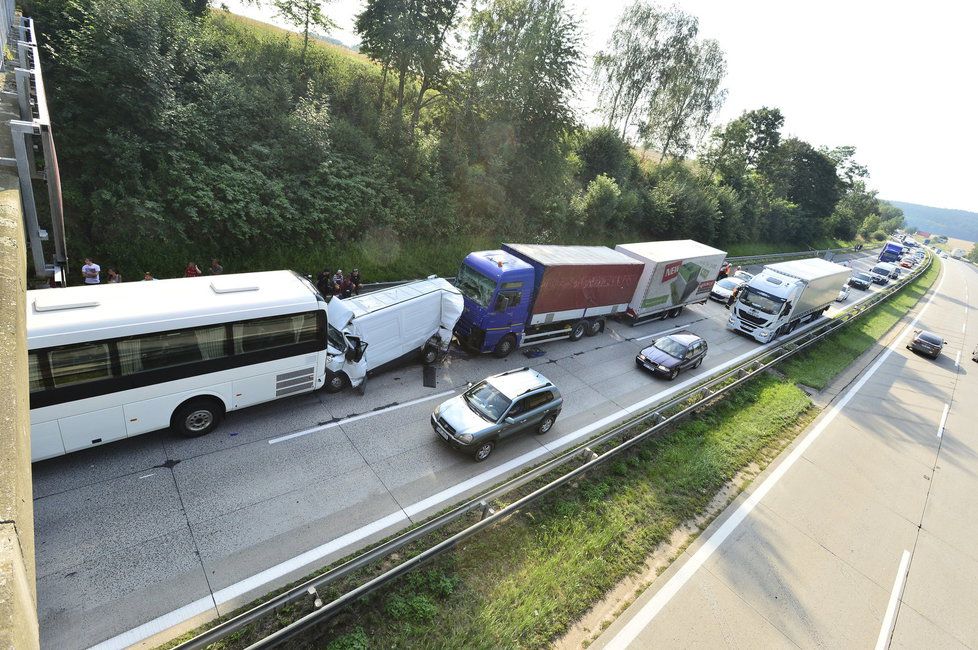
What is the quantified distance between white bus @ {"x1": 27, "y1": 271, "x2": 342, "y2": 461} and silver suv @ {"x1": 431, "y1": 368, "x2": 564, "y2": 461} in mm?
3448

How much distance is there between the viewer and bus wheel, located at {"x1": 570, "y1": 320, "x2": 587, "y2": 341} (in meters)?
18.0

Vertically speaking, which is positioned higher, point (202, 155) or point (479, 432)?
point (202, 155)

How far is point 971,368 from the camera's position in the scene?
25.0 meters

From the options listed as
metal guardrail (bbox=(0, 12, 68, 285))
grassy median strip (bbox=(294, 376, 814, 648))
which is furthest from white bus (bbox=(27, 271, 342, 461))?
grassy median strip (bbox=(294, 376, 814, 648))

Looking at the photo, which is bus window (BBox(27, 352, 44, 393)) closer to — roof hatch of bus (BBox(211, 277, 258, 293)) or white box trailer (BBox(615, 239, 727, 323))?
roof hatch of bus (BBox(211, 277, 258, 293))

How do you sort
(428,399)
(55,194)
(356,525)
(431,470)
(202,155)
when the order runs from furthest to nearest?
(202,155)
(428,399)
(431,470)
(55,194)
(356,525)

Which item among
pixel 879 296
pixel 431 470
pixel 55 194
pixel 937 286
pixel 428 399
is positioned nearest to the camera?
pixel 55 194

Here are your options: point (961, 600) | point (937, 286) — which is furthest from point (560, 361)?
point (937, 286)

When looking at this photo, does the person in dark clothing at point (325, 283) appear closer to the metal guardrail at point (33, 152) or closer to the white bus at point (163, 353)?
the white bus at point (163, 353)

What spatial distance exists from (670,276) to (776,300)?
192 inches

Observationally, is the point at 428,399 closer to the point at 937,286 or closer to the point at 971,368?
the point at 971,368

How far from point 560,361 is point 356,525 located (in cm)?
973

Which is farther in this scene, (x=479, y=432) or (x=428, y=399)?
(x=428, y=399)

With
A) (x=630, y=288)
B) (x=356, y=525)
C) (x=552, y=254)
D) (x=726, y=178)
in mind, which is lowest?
(x=356, y=525)
